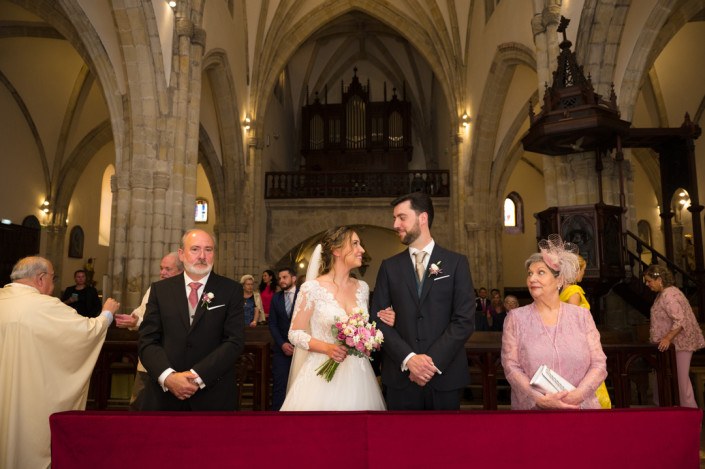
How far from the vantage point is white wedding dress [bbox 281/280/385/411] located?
2920mm

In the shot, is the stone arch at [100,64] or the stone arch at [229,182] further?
the stone arch at [229,182]

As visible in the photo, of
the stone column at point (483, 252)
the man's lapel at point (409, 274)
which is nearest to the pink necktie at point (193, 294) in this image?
the man's lapel at point (409, 274)

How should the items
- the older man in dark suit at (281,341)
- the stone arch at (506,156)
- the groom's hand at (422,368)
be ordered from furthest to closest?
1. the stone arch at (506,156)
2. the older man in dark suit at (281,341)
3. the groom's hand at (422,368)

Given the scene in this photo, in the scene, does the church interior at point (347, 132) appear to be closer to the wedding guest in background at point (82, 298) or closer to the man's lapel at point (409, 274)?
the wedding guest in background at point (82, 298)

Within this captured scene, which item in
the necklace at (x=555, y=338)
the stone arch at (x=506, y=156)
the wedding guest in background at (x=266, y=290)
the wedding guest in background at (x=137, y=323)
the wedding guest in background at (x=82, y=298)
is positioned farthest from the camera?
the stone arch at (x=506, y=156)

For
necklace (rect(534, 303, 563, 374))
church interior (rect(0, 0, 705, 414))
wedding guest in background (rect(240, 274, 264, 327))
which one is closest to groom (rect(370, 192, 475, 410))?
necklace (rect(534, 303, 563, 374))

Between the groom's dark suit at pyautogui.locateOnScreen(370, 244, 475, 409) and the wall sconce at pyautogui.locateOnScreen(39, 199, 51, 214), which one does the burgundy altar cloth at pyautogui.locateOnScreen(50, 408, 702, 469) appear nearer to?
the groom's dark suit at pyautogui.locateOnScreen(370, 244, 475, 409)

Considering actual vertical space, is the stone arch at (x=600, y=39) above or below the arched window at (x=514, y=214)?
above

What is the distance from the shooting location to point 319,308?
3023 mm

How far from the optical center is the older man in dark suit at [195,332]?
9.23 ft

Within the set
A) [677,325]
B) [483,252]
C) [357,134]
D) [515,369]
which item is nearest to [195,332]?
[515,369]

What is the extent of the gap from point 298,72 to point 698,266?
675 inches

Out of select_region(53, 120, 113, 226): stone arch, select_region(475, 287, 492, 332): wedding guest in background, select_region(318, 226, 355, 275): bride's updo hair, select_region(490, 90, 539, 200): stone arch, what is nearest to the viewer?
select_region(318, 226, 355, 275): bride's updo hair

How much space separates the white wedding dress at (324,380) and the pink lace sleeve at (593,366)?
106cm
